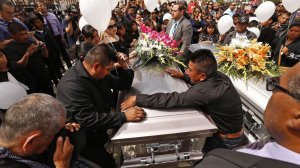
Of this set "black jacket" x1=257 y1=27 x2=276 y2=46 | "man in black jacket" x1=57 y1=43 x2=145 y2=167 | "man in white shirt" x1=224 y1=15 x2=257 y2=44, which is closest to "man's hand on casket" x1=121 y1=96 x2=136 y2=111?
"man in black jacket" x1=57 y1=43 x2=145 y2=167

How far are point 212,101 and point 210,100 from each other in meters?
0.03

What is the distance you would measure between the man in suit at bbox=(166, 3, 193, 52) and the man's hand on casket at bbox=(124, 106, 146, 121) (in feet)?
8.14

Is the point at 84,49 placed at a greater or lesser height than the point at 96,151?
greater

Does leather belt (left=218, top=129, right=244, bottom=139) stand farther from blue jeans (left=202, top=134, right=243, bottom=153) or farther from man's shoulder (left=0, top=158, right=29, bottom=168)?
man's shoulder (left=0, top=158, right=29, bottom=168)

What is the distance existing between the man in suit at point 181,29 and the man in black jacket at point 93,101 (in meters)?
2.33

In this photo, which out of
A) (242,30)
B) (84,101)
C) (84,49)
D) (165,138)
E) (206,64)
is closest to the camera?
(165,138)

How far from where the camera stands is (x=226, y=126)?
1.94 metres

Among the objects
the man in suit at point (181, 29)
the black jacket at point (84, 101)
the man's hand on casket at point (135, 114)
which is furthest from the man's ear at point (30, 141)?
the man in suit at point (181, 29)

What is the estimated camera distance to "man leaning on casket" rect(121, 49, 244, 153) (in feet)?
5.51

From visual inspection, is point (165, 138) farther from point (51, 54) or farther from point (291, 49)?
point (51, 54)

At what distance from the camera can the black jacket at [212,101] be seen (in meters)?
1.67

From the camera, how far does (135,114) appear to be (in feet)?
5.11

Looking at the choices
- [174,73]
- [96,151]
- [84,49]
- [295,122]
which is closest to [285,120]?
[295,122]

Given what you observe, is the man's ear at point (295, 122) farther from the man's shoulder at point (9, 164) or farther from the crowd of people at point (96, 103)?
the man's shoulder at point (9, 164)
